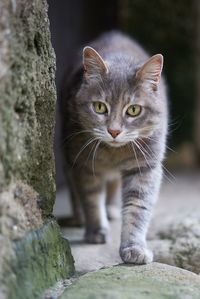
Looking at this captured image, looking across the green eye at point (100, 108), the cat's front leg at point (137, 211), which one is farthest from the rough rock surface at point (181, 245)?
the green eye at point (100, 108)

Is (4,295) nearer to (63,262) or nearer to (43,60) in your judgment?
(63,262)

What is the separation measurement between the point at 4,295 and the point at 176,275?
0.93 m

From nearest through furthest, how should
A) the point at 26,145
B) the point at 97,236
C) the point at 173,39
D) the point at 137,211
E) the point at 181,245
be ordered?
the point at 26,145 → the point at 137,211 → the point at 181,245 → the point at 97,236 → the point at 173,39

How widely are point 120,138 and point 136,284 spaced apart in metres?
0.89

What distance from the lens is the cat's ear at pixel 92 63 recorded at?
10.7ft

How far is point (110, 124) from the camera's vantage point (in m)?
3.13

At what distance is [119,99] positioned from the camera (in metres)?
3.20

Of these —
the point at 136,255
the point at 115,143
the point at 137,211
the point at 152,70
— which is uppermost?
the point at 152,70

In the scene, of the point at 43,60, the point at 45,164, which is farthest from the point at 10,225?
the point at 43,60

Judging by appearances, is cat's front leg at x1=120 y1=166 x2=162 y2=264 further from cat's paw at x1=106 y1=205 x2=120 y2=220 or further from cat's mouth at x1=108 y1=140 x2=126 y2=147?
cat's paw at x1=106 y1=205 x2=120 y2=220

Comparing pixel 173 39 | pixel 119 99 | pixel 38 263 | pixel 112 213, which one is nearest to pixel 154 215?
pixel 112 213

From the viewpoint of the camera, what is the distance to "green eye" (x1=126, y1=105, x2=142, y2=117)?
3213 mm

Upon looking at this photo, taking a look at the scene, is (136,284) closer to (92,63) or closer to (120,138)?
(120,138)

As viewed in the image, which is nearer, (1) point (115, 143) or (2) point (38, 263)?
(2) point (38, 263)
